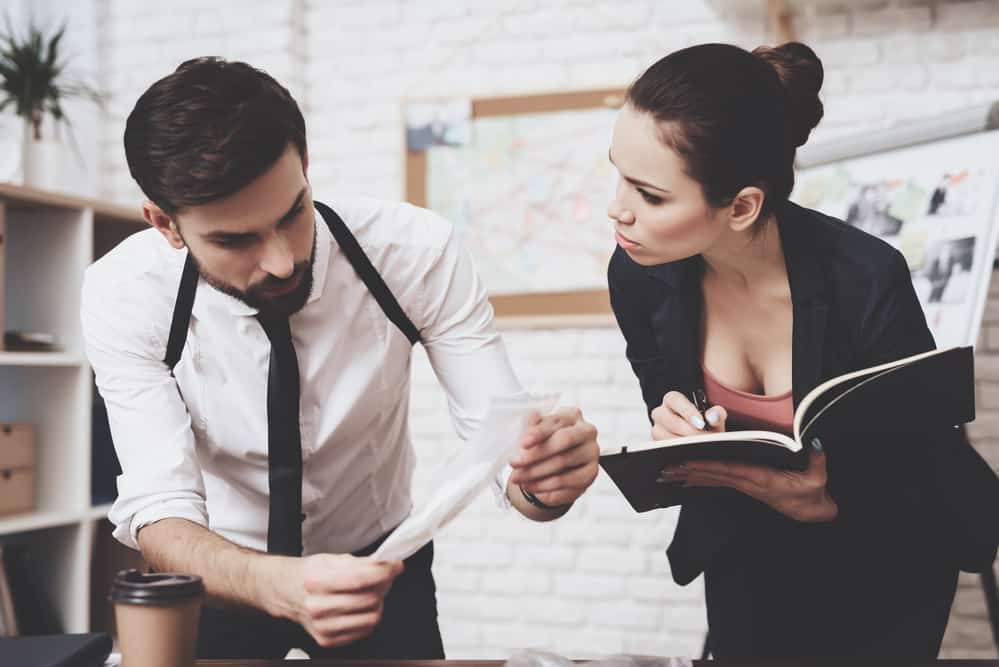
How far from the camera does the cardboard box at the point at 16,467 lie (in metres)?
2.21

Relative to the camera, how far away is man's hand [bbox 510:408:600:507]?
1.06m

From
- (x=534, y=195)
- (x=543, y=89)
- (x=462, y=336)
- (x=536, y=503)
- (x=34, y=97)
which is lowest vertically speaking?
(x=536, y=503)

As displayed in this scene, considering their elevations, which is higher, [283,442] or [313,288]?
[313,288]

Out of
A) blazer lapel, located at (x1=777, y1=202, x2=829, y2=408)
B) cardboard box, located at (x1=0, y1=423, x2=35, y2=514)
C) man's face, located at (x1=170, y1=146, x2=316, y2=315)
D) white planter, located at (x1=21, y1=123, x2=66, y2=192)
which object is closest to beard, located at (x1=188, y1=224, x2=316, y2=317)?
man's face, located at (x1=170, y1=146, x2=316, y2=315)

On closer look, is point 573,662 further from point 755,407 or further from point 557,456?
point 755,407

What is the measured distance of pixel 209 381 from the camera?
1.38 m

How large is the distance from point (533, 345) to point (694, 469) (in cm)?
156

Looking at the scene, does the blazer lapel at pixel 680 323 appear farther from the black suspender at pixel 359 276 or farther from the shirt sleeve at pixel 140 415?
the shirt sleeve at pixel 140 415

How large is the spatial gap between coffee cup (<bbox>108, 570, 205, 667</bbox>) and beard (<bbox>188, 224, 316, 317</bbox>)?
484mm

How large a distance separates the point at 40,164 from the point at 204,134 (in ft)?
5.12

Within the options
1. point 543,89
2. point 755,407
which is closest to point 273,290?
point 755,407

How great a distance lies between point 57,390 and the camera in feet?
7.74

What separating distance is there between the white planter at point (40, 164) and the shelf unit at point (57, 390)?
10cm

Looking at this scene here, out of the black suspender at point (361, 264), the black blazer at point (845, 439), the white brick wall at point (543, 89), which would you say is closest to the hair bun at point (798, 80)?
the black blazer at point (845, 439)
